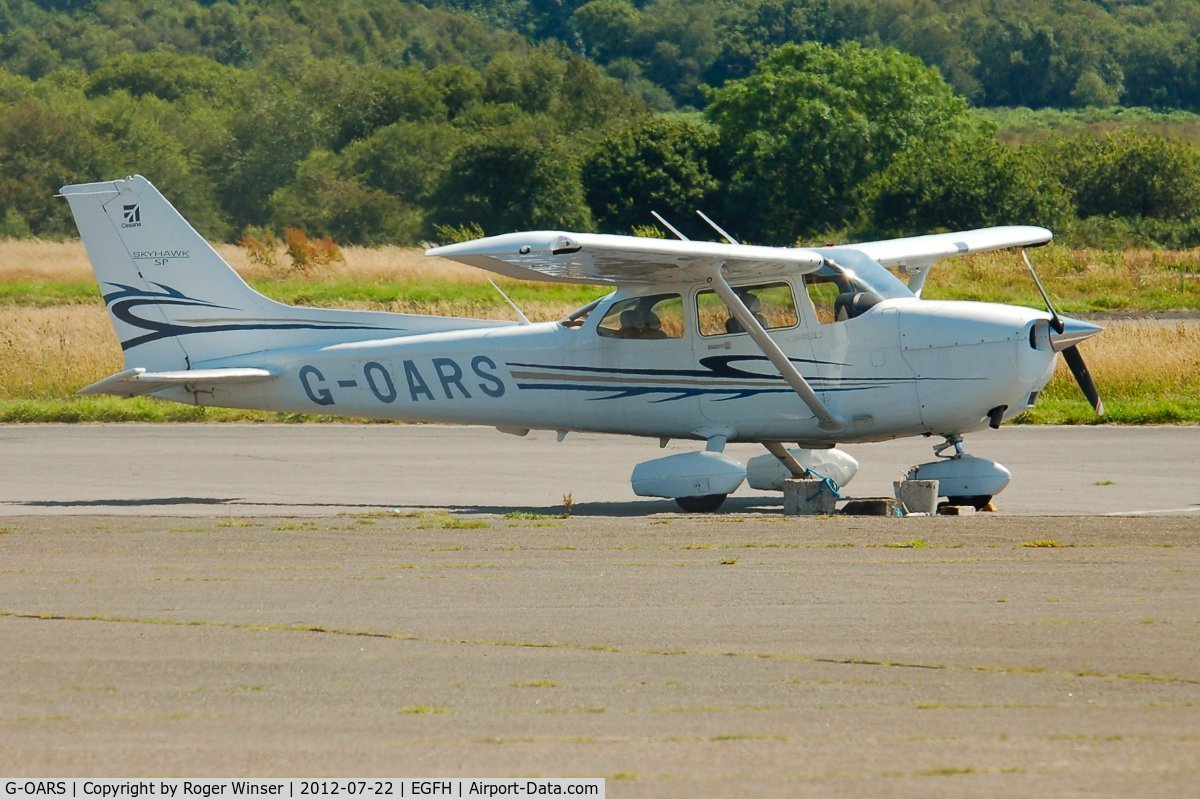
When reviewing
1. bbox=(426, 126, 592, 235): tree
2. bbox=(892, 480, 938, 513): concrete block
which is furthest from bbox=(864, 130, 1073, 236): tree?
bbox=(892, 480, 938, 513): concrete block

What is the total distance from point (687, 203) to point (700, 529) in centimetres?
4636

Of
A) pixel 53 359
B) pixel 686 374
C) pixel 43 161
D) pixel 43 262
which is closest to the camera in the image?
pixel 686 374

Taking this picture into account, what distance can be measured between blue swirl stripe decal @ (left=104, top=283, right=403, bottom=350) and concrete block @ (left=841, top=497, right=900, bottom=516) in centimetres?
434

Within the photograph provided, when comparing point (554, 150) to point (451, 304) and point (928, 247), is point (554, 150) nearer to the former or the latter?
point (451, 304)

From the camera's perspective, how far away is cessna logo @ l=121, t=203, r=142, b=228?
1338 cm

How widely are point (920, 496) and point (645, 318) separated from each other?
264 centimetres

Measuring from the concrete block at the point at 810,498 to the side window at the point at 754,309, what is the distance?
1.26 metres

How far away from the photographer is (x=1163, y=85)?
125 metres

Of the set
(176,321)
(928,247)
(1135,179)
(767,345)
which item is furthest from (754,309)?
(1135,179)

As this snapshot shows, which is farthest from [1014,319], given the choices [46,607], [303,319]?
[46,607]

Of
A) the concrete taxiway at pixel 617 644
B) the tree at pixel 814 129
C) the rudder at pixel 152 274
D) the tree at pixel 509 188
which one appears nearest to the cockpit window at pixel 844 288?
the concrete taxiway at pixel 617 644

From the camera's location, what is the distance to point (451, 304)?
28.5 m

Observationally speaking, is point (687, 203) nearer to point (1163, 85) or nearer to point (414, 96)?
point (414, 96)

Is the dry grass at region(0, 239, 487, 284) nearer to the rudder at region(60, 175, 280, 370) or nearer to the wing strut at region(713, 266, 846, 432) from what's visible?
the rudder at region(60, 175, 280, 370)
